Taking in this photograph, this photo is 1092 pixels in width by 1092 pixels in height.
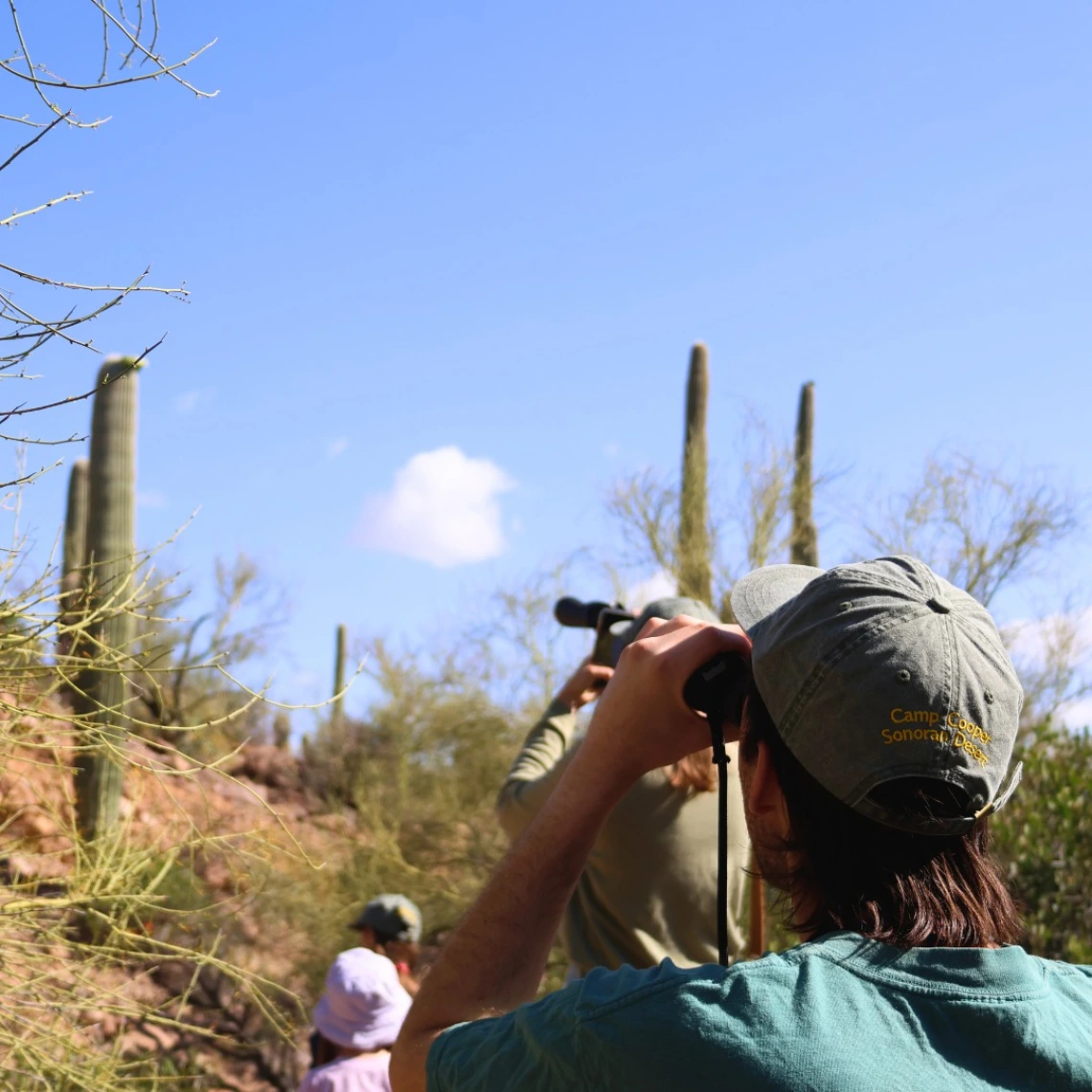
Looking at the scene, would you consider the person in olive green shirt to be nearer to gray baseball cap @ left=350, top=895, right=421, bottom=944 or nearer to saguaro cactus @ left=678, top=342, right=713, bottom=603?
gray baseball cap @ left=350, top=895, right=421, bottom=944

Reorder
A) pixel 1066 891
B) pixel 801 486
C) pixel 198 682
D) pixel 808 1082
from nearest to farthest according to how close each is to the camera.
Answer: pixel 808 1082
pixel 1066 891
pixel 801 486
pixel 198 682

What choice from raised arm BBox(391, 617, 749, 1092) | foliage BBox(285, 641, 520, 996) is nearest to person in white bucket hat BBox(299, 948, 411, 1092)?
raised arm BBox(391, 617, 749, 1092)

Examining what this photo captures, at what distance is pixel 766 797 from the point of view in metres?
1.22

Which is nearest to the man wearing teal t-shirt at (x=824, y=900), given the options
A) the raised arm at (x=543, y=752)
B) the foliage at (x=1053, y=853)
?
the raised arm at (x=543, y=752)

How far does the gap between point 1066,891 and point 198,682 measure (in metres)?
14.7

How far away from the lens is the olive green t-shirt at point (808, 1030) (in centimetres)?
99

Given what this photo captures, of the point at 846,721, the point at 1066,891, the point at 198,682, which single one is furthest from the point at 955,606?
the point at 198,682

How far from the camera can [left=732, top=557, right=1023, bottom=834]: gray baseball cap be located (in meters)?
1.13

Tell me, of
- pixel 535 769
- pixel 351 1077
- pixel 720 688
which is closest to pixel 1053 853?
pixel 351 1077

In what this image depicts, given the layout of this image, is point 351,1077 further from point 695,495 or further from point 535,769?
point 695,495

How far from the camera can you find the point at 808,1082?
976mm

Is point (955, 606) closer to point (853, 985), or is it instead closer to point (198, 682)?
point (853, 985)

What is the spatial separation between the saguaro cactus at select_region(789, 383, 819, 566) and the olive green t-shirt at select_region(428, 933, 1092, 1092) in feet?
41.5

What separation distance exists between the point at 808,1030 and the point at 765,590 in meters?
0.52
